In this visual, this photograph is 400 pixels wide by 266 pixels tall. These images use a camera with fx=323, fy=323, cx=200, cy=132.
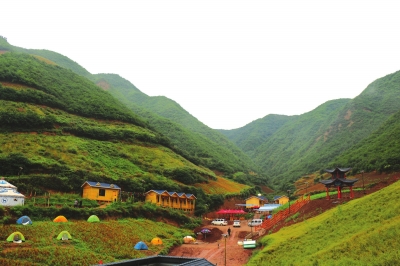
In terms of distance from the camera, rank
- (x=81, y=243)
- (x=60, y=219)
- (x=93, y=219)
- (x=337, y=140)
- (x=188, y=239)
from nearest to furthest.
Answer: (x=81, y=243), (x=60, y=219), (x=93, y=219), (x=188, y=239), (x=337, y=140)

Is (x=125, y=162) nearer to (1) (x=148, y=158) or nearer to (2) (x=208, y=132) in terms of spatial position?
(1) (x=148, y=158)

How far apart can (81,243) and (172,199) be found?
28.7 m

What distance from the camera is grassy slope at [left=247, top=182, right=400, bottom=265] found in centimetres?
1683

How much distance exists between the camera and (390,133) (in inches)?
2862

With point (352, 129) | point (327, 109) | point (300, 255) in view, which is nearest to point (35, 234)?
point (300, 255)

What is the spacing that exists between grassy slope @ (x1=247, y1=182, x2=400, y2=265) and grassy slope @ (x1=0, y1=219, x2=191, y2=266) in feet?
38.7

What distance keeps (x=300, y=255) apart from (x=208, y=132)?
152 meters

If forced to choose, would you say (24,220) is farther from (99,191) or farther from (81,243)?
(99,191)

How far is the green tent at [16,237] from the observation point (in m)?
24.6

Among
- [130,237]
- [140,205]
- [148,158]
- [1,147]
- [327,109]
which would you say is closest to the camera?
[130,237]

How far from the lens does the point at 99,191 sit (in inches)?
1815

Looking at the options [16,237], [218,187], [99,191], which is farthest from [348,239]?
[218,187]

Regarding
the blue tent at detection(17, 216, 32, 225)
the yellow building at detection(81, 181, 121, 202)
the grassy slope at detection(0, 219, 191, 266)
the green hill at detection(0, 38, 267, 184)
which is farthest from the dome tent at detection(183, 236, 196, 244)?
the green hill at detection(0, 38, 267, 184)

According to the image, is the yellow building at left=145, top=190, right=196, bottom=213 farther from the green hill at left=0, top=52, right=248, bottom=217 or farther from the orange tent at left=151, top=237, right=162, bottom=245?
the orange tent at left=151, top=237, right=162, bottom=245
